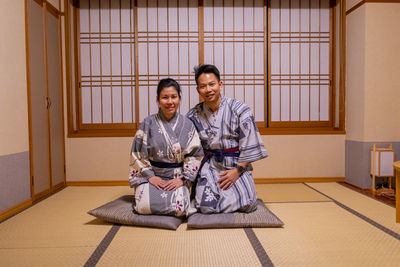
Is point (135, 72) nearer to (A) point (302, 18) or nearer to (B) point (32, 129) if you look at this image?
(B) point (32, 129)

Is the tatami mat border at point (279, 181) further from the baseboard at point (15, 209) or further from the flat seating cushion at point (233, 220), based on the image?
the flat seating cushion at point (233, 220)

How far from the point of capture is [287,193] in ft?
11.4

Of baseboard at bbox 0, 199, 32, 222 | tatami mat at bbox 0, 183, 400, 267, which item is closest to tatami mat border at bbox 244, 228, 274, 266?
tatami mat at bbox 0, 183, 400, 267

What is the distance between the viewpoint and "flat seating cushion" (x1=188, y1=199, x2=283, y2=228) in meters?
2.35

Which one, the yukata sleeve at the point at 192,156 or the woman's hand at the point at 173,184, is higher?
the yukata sleeve at the point at 192,156

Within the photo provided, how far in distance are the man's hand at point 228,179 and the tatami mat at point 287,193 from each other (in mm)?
690

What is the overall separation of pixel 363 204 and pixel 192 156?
5.56 feet

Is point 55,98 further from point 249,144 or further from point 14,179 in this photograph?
point 249,144

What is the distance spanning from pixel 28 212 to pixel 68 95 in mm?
1735

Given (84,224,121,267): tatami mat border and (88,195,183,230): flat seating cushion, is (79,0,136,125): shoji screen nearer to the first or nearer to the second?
(88,195,183,230): flat seating cushion

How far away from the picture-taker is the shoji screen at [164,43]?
165 inches

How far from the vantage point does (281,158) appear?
4.14 meters

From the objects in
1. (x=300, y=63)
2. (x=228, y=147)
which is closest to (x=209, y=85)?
(x=228, y=147)

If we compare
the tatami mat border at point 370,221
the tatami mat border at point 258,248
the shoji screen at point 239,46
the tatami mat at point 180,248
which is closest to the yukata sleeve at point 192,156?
the tatami mat at point 180,248
